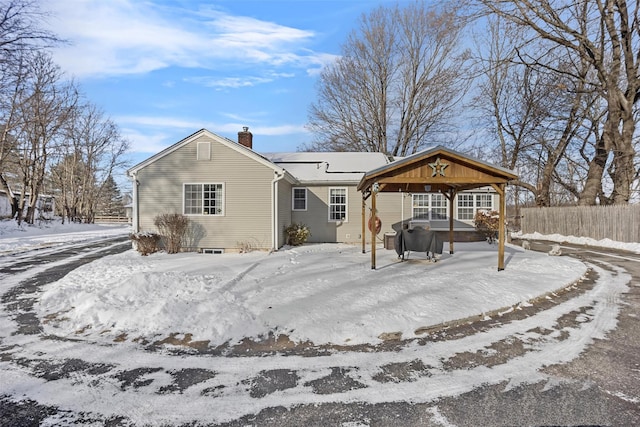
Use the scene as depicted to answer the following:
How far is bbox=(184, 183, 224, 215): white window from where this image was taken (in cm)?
1313

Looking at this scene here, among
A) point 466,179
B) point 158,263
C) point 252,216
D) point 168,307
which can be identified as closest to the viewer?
point 168,307

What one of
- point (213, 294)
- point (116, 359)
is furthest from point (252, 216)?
point (116, 359)

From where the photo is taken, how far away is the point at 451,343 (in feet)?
14.7

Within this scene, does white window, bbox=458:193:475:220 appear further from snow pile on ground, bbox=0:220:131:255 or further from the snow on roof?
snow pile on ground, bbox=0:220:131:255

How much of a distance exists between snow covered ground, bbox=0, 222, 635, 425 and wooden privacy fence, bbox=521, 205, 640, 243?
8830 mm

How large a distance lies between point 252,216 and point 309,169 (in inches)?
193

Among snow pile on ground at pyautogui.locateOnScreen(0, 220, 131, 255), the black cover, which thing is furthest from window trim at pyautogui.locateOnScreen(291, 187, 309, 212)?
snow pile on ground at pyautogui.locateOnScreen(0, 220, 131, 255)

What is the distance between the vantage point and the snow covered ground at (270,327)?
322 centimetres

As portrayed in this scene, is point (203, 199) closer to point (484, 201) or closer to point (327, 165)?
point (327, 165)

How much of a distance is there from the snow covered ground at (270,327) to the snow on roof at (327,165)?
24.1 ft

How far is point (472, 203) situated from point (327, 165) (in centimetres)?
728

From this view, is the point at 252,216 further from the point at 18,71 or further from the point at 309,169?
the point at 18,71

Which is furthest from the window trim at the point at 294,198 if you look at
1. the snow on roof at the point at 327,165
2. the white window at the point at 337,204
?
the white window at the point at 337,204

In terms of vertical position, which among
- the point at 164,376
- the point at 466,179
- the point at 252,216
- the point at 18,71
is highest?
the point at 18,71
